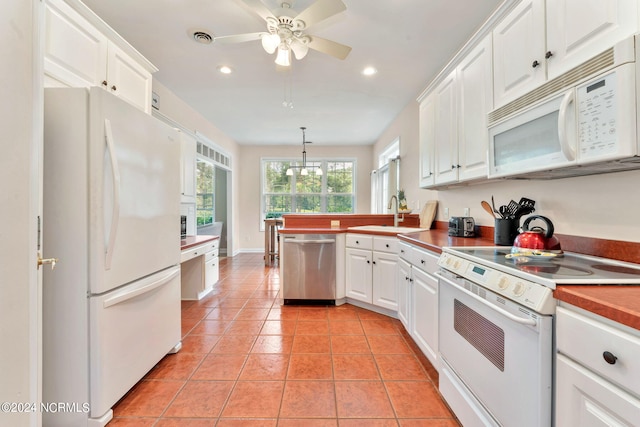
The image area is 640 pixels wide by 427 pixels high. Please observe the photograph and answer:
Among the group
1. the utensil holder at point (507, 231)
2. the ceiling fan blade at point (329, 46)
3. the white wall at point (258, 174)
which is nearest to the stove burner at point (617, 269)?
the utensil holder at point (507, 231)

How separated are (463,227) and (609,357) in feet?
5.61

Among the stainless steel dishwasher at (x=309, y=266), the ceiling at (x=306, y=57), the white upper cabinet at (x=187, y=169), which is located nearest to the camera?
the ceiling at (x=306, y=57)

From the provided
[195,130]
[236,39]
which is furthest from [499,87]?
[195,130]

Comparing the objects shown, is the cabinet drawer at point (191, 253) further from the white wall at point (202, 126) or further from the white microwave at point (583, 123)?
the white microwave at point (583, 123)

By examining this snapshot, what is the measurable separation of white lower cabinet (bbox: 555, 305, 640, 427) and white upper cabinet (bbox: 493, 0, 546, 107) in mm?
1190

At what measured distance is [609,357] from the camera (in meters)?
0.70

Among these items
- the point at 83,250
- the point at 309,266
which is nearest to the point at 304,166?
the point at 309,266

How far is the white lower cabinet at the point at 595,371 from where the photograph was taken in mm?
651

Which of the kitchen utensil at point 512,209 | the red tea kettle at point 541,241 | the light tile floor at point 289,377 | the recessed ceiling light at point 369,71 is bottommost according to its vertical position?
the light tile floor at point 289,377

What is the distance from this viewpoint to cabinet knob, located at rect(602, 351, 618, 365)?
0.68m

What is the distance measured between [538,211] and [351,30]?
6.78 ft

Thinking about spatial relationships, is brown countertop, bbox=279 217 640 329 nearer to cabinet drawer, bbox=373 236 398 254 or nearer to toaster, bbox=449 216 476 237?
toaster, bbox=449 216 476 237

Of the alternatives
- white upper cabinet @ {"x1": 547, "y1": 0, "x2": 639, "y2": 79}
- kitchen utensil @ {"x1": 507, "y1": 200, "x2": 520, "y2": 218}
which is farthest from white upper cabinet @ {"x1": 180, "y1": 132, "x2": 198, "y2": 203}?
white upper cabinet @ {"x1": 547, "y1": 0, "x2": 639, "y2": 79}

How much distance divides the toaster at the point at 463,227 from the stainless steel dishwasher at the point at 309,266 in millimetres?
1244
